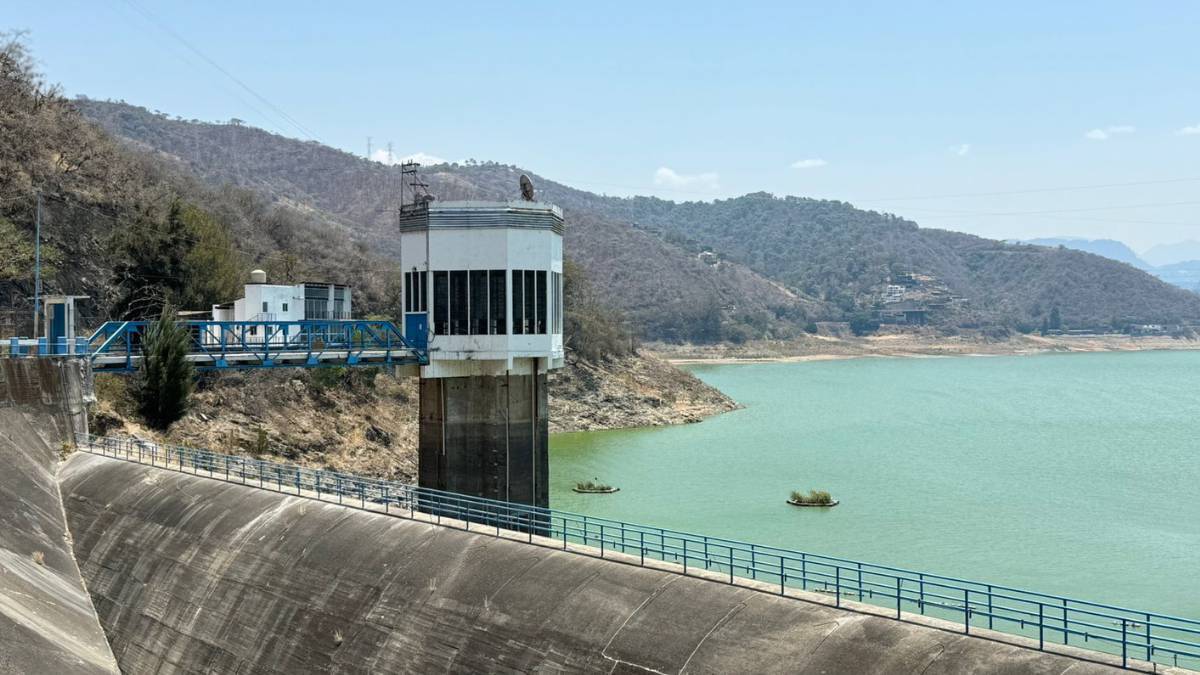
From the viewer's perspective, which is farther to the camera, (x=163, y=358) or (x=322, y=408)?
(x=322, y=408)

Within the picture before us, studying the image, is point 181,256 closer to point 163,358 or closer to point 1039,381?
point 163,358

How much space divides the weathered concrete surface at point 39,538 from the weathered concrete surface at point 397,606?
759mm

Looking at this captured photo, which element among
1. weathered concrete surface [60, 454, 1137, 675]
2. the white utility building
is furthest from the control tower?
the white utility building

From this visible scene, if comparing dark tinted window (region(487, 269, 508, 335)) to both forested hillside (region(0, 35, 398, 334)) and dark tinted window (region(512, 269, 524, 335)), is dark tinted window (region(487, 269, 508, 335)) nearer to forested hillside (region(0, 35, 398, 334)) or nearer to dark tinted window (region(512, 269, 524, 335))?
dark tinted window (region(512, 269, 524, 335))

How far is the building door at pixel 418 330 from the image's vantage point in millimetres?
32719

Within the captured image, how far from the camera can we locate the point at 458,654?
2123cm

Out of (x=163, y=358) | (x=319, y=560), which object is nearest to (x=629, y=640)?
(x=319, y=560)

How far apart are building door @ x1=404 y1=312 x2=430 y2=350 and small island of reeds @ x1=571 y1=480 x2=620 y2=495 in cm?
3129

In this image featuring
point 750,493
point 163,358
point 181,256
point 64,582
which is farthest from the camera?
point 750,493

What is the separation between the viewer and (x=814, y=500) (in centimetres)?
5866

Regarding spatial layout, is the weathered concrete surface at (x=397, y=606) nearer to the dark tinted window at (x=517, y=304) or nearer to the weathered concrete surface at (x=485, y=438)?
the weathered concrete surface at (x=485, y=438)

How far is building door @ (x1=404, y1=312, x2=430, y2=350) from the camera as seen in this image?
32.7 m

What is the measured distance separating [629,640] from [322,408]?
4873cm

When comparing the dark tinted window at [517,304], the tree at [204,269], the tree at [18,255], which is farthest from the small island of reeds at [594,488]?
the dark tinted window at [517,304]
